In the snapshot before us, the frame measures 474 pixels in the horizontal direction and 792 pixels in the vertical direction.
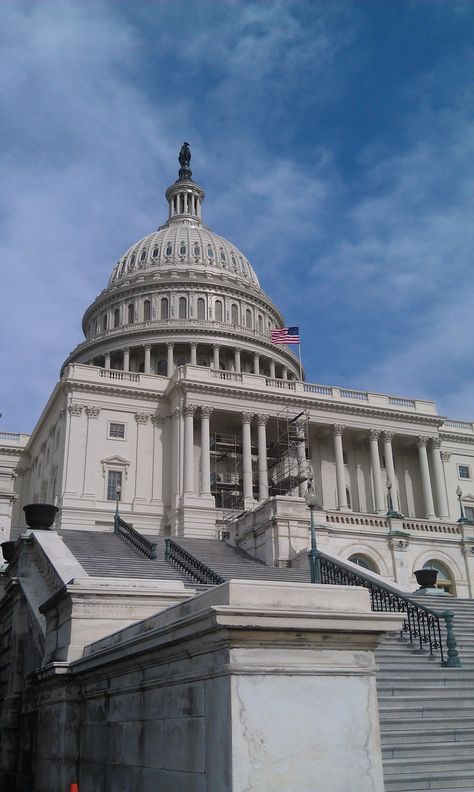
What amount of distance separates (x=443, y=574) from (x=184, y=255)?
65.6 m

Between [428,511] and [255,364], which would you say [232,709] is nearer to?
[428,511]

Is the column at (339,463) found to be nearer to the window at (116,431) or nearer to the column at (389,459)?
the column at (389,459)

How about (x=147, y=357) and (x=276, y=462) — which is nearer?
(x=276, y=462)

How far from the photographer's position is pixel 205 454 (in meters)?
58.8

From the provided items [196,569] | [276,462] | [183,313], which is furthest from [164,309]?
[196,569]

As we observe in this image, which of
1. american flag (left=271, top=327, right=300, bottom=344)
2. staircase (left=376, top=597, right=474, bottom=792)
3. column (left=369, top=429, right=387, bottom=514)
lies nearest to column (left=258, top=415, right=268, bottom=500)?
column (left=369, top=429, right=387, bottom=514)

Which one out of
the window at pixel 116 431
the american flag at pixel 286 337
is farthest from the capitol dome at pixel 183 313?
the window at pixel 116 431

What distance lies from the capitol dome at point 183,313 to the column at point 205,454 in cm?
1879

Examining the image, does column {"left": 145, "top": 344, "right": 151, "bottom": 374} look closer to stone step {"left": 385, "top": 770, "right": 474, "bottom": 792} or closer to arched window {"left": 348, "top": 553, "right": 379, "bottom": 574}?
arched window {"left": 348, "top": 553, "right": 379, "bottom": 574}

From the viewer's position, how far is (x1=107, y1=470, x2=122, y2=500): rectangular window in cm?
5678

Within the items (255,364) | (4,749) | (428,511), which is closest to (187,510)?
(428,511)

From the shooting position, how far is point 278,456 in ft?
213

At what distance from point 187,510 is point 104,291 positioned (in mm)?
47072

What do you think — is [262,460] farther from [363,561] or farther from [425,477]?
[363,561]
